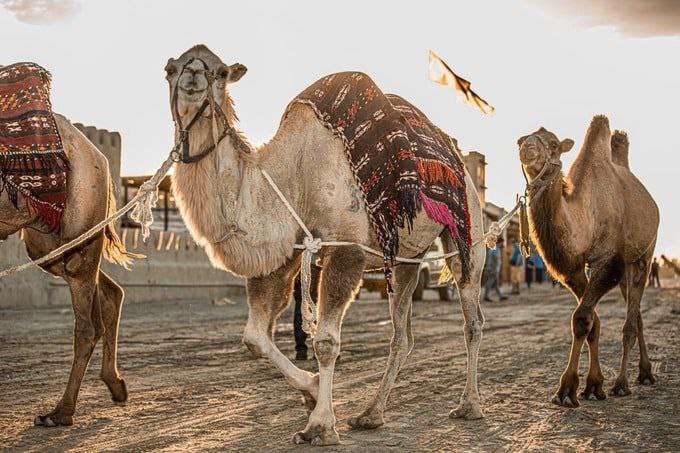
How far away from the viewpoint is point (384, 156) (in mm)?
6762

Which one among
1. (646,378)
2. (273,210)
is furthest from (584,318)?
(273,210)

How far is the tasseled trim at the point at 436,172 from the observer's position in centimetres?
716

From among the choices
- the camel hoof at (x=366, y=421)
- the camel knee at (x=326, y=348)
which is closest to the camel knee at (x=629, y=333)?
the camel hoof at (x=366, y=421)

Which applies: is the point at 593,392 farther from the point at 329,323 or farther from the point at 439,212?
the point at 329,323

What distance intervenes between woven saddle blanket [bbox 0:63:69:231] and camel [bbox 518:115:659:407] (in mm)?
4047

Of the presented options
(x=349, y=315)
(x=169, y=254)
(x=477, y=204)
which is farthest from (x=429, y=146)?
(x=169, y=254)

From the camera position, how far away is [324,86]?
697 centimetres

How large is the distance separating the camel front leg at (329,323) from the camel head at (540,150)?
2703mm

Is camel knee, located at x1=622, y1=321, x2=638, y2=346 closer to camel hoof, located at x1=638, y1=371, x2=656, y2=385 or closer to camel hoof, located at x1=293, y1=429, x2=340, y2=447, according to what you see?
camel hoof, located at x1=638, y1=371, x2=656, y2=385

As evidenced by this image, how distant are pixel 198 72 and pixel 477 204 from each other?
2.90 m

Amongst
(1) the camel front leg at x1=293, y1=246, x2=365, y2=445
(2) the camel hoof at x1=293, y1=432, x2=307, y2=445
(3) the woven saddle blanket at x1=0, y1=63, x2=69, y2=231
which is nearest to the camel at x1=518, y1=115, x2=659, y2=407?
(1) the camel front leg at x1=293, y1=246, x2=365, y2=445

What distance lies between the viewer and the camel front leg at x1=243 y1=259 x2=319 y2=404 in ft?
21.4

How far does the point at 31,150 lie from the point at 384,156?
106 inches

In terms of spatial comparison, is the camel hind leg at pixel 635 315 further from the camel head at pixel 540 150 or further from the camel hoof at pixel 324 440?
the camel hoof at pixel 324 440
